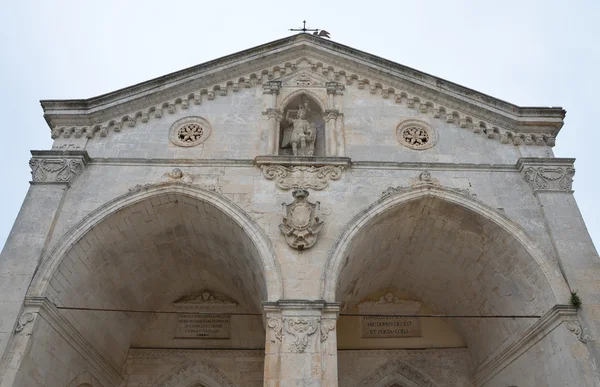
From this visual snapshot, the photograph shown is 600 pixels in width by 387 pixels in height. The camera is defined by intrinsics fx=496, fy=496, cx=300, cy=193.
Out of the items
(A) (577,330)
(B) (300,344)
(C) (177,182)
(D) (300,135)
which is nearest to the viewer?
(B) (300,344)

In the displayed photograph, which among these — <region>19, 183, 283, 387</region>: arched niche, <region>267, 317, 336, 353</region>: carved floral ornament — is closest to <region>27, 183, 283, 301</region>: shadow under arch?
<region>19, 183, 283, 387</region>: arched niche

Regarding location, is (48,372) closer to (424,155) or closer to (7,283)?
(7,283)

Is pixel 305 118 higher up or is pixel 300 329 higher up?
pixel 305 118

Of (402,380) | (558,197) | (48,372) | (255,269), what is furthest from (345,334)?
(48,372)

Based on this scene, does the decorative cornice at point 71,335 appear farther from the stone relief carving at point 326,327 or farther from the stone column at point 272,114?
the stone column at point 272,114

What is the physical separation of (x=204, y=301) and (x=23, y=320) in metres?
5.46

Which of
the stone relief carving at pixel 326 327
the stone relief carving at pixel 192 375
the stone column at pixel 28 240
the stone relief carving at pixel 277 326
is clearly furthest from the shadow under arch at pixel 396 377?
the stone column at pixel 28 240

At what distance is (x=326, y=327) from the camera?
28.9ft

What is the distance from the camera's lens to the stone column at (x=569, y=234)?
8789 mm

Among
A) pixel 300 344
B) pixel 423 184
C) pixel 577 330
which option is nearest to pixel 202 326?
pixel 300 344

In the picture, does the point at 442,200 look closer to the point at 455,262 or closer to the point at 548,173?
the point at 455,262

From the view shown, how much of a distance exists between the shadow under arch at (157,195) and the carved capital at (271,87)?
3273mm

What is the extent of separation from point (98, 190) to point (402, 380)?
8583 millimetres

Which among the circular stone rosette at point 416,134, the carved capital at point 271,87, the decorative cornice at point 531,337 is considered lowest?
the decorative cornice at point 531,337
